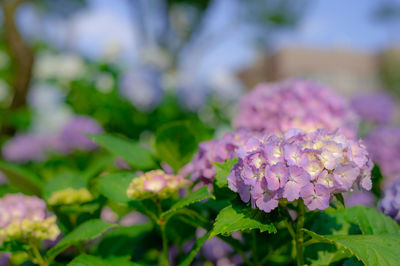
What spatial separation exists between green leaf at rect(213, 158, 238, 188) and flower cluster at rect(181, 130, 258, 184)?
0.05 meters

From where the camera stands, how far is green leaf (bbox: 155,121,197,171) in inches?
38.1

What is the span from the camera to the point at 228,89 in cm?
305

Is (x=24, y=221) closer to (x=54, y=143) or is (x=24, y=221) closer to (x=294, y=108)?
(x=294, y=108)

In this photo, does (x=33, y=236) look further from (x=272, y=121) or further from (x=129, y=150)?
(x=272, y=121)

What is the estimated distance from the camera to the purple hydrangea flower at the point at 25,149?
6.72 feet

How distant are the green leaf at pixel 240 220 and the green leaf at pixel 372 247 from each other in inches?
3.0

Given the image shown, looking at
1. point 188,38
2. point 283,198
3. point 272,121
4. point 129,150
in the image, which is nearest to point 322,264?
point 283,198

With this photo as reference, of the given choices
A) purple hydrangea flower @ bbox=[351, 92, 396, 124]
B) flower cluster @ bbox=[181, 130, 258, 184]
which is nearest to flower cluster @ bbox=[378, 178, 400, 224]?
flower cluster @ bbox=[181, 130, 258, 184]

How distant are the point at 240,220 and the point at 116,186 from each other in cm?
31

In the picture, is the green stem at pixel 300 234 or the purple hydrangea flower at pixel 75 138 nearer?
the green stem at pixel 300 234

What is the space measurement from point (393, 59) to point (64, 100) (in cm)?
1802

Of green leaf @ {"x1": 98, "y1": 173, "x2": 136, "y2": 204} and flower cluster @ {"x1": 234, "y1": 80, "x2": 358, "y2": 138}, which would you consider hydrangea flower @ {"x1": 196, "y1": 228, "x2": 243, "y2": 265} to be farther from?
flower cluster @ {"x1": 234, "y1": 80, "x2": 358, "y2": 138}

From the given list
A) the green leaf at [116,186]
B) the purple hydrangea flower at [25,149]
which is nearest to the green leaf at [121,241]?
the green leaf at [116,186]

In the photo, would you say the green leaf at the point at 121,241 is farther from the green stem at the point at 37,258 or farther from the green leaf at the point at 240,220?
the green leaf at the point at 240,220
